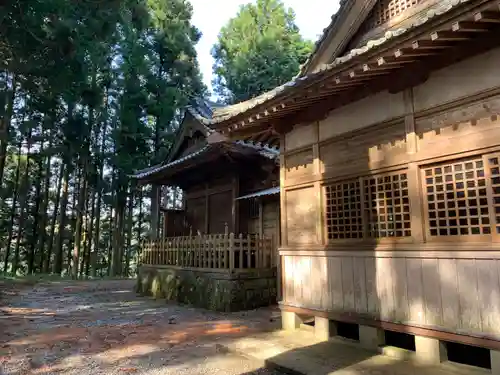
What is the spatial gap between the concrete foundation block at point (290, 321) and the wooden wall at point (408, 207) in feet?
0.93

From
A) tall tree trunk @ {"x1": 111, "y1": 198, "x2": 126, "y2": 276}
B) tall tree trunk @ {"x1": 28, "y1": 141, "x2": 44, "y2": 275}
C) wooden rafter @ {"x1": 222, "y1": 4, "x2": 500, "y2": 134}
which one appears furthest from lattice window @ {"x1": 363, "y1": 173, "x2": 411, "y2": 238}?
tall tree trunk @ {"x1": 28, "y1": 141, "x2": 44, "y2": 275}

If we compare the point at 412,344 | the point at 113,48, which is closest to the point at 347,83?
the point at 412,344

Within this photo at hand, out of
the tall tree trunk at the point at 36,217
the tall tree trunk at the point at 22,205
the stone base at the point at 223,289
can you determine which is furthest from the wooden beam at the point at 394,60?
the tall tree trunk at the point at 36,217

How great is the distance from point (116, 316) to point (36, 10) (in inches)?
325

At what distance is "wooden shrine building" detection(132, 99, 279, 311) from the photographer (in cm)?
988

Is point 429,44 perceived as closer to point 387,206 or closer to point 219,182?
point 387,206

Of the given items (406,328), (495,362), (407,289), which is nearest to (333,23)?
(407,289)

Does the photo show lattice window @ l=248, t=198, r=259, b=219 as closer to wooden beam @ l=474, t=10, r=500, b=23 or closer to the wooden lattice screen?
the wooden lattice screen

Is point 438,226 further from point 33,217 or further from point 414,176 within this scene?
point 33,217

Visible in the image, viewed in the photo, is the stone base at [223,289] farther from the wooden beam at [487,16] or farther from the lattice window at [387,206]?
the wooden beam at [487,16]

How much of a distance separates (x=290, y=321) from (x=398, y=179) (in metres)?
3.26

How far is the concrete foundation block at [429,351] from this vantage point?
14.6 ft

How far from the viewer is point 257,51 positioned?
2691 cm

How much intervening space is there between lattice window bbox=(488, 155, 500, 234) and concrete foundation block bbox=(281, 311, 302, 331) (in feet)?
12.1
